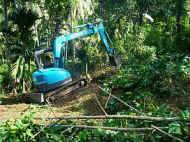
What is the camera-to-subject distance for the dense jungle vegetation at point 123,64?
6.27 meters

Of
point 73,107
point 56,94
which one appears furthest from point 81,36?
point 73,107

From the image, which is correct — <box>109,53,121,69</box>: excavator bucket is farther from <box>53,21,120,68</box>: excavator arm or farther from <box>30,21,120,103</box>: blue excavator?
<box>30,21,120,103</box>: blue excavator

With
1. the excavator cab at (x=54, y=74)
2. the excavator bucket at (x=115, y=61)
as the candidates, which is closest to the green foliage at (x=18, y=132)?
the excavator cab at (x=54, y=74)

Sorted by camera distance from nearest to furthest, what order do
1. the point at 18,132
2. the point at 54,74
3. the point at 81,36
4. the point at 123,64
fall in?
the point at 18,132
the point at 54,74
the point at 81,36
the point at 123,64

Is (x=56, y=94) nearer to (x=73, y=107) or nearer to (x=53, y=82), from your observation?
(x=53, y=82)

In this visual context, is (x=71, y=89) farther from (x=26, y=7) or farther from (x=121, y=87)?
(x=26, y=7)

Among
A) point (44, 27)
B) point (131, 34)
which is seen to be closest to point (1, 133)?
point (131, 34)

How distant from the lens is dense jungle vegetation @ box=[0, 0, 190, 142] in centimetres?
627

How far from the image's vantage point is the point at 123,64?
15703 mm

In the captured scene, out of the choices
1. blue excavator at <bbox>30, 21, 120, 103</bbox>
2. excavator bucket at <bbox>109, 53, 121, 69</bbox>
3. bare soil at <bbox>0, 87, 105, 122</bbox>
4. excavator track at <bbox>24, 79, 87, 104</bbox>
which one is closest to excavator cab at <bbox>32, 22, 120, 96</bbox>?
blue excavator at <bbox>30, 21, 120, 103</bbox>

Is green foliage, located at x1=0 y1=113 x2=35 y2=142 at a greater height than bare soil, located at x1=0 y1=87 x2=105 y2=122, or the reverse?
green foliage, located at x1=0 y1=113 x2=35 y2=142

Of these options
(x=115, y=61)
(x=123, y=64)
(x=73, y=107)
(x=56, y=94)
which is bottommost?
(x=73, y=107)

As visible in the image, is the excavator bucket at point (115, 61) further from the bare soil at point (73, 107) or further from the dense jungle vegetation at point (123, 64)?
the bare soil at point (73, 107)

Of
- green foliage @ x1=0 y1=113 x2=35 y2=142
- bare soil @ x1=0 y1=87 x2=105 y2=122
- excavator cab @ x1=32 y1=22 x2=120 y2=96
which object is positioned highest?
excavator cab @ x1=32 y1=22 x2=120 y2=96
